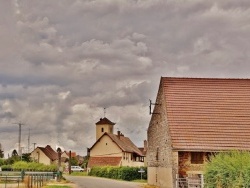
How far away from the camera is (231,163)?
2191cm

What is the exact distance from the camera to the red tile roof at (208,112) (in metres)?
39.7

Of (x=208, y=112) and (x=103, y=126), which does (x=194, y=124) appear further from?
(x=103, y=126)

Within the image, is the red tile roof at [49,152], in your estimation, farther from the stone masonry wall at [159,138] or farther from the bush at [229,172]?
the bush at [229,172]

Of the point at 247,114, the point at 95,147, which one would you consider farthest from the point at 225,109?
the point at 95,147

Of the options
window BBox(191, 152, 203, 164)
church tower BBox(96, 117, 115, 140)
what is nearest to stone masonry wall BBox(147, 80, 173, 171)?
window BBox(191, 152, 203, 164)

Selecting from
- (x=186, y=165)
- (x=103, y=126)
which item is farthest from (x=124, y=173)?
(x=103, y=126)

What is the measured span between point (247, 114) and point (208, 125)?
407 cm

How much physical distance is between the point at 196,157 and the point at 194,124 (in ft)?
10.3

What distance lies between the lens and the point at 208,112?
141 ft

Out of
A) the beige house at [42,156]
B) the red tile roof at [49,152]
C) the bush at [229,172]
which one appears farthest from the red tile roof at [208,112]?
the red tile roof at [49,152]

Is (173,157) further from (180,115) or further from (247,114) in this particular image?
(247,114)

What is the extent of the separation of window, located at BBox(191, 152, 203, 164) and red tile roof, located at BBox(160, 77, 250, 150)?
0.77 m

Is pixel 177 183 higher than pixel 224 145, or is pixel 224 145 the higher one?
pixel 224 145

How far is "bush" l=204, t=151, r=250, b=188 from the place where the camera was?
798 inches
